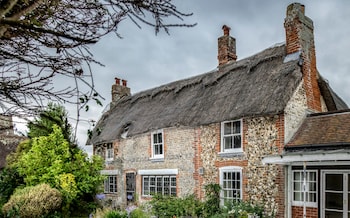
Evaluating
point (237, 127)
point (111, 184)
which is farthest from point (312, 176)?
point (111, 184)

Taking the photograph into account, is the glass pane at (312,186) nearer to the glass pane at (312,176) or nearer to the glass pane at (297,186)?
the glass pane at (312,176)

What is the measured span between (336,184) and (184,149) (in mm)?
7505

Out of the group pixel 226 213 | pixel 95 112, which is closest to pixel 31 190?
pixel 226 213

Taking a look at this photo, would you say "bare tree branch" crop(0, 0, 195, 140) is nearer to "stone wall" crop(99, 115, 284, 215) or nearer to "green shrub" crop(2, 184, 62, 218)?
"stone wall" crop(99, 115, 284, 215)

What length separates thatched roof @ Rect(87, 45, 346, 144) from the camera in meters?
13.4

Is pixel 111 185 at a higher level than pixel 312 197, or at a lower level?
lower

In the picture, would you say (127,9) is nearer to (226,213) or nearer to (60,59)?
(60,59)

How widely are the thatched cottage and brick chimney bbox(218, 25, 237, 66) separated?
5cm

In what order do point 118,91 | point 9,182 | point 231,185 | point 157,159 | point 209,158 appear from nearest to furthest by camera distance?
1. point 231,185
2. point 209,158
3. point 157,159
4. point 9,182
5. point 118,91

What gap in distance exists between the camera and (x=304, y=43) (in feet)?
46.9

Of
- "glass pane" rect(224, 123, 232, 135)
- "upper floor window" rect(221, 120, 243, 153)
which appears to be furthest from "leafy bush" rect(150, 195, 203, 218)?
"glass pane" rect(224, 123, 232, 135)

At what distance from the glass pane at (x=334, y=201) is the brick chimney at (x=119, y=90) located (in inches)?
731

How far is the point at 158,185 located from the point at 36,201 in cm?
645

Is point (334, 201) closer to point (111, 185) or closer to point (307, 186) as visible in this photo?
point (307, 186)
